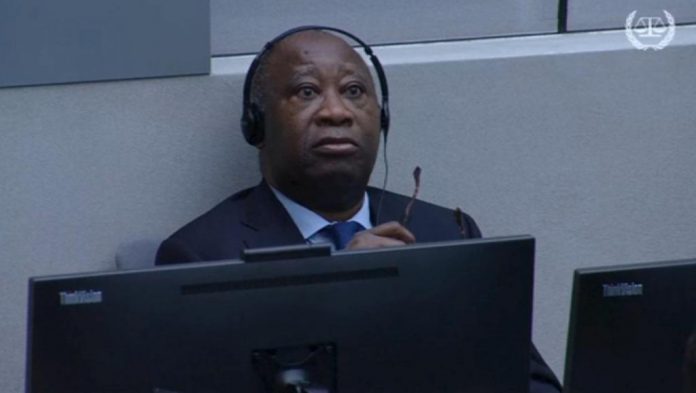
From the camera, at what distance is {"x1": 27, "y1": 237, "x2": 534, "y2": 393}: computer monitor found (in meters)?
2.28

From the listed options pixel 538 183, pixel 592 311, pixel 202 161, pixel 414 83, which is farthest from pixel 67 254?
pixel 592 311

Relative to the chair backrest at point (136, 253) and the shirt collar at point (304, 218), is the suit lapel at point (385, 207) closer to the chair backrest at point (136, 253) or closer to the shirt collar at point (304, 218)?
the shirt collar at point (304, 218)

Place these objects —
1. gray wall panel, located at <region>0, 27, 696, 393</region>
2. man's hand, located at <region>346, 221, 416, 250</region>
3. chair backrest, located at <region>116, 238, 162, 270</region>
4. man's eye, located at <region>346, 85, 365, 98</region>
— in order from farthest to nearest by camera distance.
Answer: gray wall panel, located at <region>0, 27, 696, 393</region>, chair backrest, located at <region>116, 238, 162, 270</region>, man's eye, located at <region>346, 85, 365, 98</region>, man's hand, located at <region>346, 221, 416, 250</region>

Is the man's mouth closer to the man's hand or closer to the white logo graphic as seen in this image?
the man's hand

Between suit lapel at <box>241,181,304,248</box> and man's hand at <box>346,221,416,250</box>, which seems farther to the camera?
suit lapel at <box>241,181,304,248</box>

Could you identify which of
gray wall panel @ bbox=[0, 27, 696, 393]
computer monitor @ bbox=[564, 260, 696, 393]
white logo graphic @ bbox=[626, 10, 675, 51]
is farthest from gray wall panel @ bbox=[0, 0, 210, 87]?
computer monitor @ bbox=[564, 260, 696, 393]

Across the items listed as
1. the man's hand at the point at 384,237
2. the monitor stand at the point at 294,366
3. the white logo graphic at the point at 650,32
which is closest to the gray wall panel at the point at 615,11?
the white logo graphic at the point at 650,32

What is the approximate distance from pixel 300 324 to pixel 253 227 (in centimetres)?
131

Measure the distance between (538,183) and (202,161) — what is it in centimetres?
111

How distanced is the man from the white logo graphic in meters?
1.12

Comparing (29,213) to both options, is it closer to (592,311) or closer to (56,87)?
(56,87)

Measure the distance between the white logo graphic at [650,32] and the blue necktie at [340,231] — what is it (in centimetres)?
138

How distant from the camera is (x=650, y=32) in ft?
15.5

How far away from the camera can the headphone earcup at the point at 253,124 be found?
3875mm
